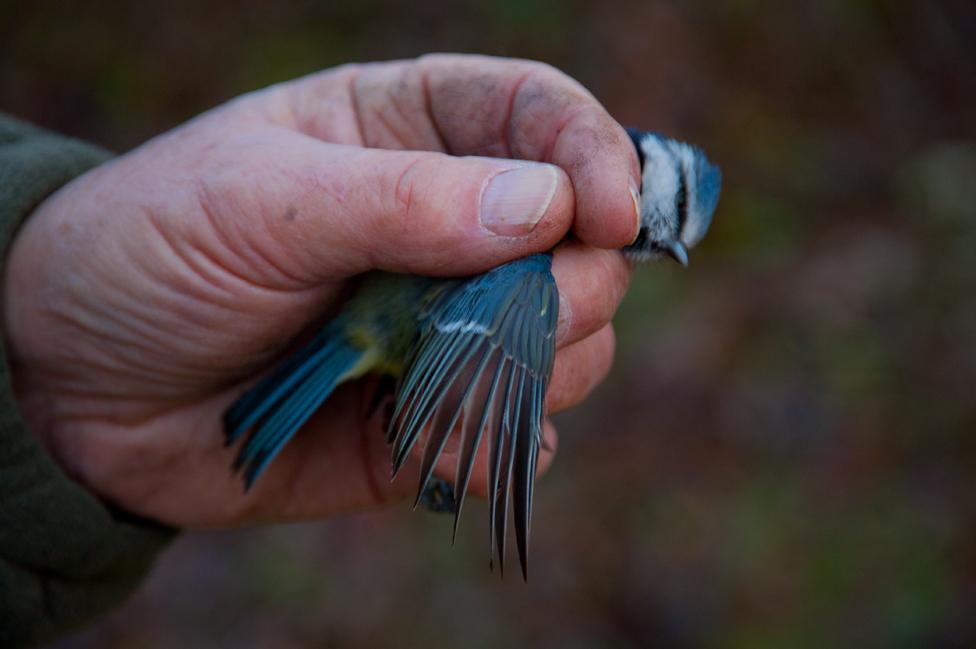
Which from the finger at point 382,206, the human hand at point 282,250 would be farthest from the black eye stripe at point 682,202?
the finger at point 382,206

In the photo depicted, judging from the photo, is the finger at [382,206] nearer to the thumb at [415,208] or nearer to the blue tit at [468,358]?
the thumb at [415,208]

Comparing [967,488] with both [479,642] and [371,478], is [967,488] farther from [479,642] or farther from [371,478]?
[371,478]

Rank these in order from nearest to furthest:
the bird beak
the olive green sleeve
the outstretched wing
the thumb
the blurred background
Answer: the outstretched wing → the thumb → the olive green sleeve → the bird beak → the blurred background

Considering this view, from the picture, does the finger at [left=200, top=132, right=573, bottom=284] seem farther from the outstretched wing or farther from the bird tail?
the bird tail

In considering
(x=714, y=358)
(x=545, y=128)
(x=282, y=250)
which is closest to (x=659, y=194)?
(x=545, y=128)

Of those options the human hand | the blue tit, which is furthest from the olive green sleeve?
the blue tit

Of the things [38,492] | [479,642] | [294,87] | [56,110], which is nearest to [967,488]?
[479,642]

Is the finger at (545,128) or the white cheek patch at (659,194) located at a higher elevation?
the finger at (545,128)
